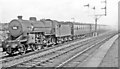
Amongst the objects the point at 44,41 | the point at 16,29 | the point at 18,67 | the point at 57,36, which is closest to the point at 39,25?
the point at 44,41

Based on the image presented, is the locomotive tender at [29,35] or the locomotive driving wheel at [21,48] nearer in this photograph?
the locomotive tender at [29,35]

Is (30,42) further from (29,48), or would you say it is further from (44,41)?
(44,41)

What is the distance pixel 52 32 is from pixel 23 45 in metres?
6.97

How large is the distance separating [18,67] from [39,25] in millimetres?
9777

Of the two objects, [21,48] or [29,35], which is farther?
[29,35]

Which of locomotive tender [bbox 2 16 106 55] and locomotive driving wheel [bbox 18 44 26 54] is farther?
locomotive driving wheel [bbox 18 44 26 54]

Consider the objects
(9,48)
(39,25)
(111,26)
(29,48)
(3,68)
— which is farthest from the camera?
(111,26)

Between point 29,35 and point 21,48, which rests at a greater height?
point 29,35

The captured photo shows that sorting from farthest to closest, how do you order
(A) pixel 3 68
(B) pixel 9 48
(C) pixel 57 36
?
(C) pixel 57 36
(B) pixel 9 48
(A) pixel 3 68

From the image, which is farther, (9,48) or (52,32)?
(52,32)

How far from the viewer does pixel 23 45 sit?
53.2 ft

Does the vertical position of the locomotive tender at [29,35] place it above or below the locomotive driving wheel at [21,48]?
above

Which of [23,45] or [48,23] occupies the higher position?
[48,23]

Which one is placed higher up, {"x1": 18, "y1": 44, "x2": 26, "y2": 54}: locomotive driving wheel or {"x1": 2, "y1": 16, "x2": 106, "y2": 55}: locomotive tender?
{"x1": 2, "y1": 16, "x2": 106, "y2": 55}: locomotive tender
